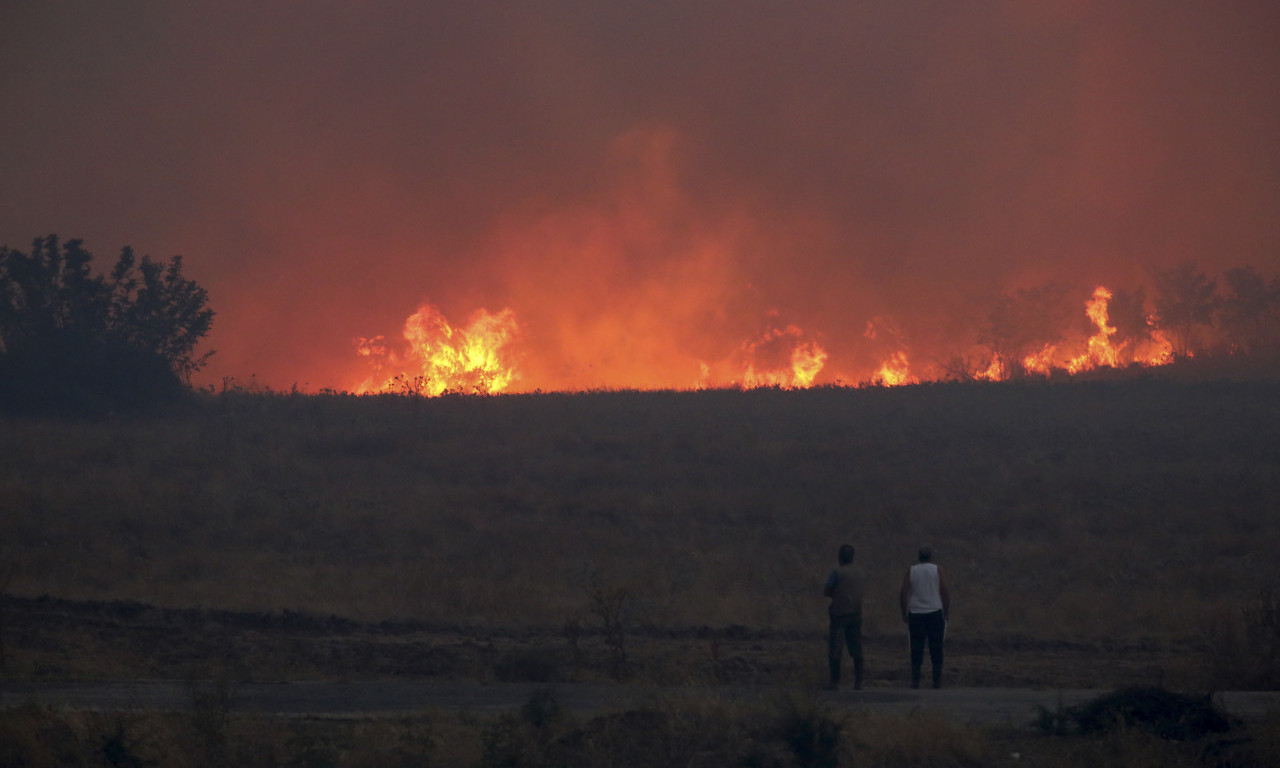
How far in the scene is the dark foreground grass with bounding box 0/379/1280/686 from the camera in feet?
65.5

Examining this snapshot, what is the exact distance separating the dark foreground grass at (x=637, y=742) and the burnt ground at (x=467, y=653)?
2.66 metres

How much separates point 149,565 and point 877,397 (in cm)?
2541

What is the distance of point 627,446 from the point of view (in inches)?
1252

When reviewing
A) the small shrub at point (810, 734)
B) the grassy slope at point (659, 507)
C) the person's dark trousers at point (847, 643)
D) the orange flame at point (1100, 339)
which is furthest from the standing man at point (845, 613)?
the orange flame at point (1100, 339)

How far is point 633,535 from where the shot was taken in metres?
24.4

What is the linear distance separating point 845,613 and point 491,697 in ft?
14.0

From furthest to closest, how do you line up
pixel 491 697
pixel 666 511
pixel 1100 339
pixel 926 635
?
pixel 1100 339, pixel 666 511, pixel 926 635, pixel 491 697

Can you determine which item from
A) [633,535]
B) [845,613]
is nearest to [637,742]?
[845,613]

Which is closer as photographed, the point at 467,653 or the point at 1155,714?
the point at 1155,714

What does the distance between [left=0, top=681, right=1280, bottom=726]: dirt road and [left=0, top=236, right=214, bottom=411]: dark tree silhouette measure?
2771 cm

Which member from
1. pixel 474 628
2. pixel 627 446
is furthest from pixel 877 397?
pixel 474 628

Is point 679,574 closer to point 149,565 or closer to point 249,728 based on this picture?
point 149,565

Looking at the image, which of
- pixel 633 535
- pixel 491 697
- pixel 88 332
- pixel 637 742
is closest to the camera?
pixel 637 742

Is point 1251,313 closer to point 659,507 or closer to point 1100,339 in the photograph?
point 1100,339
